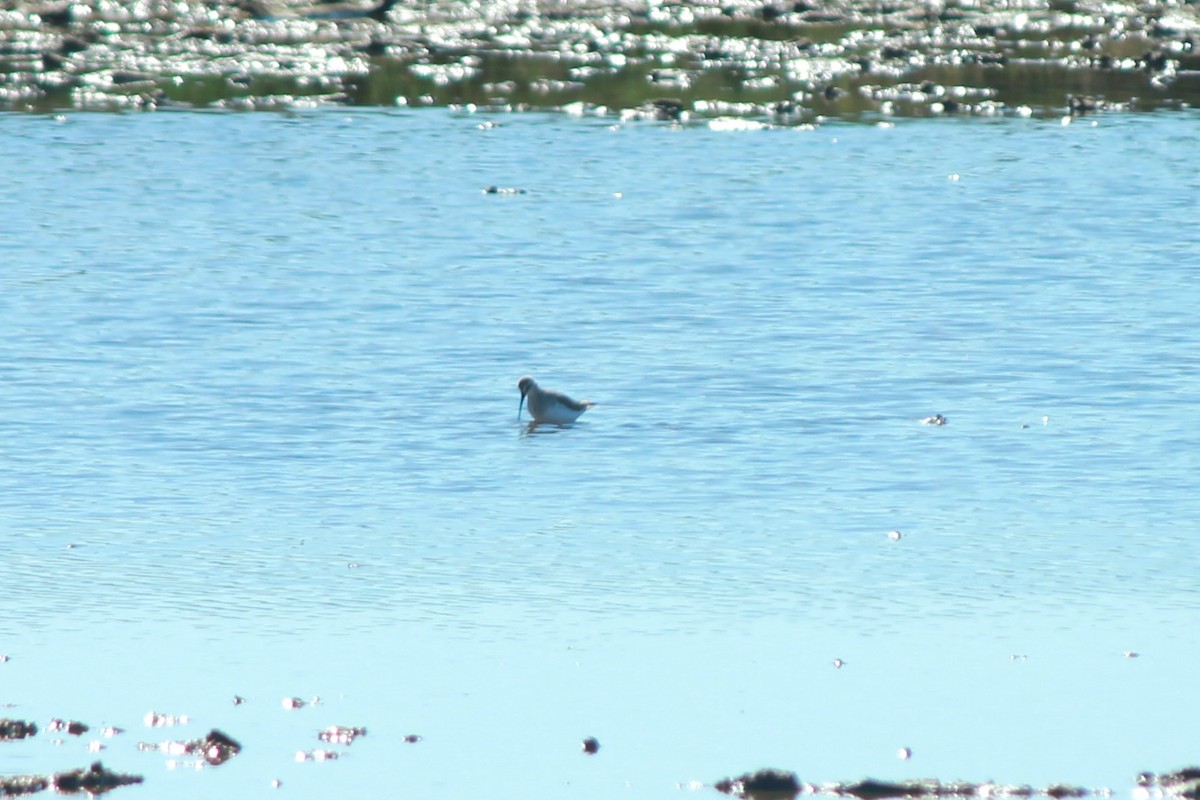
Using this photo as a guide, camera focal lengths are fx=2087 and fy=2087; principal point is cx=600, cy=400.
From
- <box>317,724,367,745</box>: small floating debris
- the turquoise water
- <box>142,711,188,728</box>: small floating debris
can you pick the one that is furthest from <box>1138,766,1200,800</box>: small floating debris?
<box>142,711,188,728</box>: small floating debris

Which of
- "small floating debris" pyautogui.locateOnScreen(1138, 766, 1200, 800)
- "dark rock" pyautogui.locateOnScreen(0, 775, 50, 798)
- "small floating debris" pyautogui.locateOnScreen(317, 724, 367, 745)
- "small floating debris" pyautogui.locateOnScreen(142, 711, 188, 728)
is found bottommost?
"small floating debris" pyautogui.locateOnScreen(1138, 766, 1200, 800)

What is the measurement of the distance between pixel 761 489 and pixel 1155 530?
2370 mm

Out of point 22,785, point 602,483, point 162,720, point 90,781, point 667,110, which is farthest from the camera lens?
point 667,110

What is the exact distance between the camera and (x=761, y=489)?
41.5ft

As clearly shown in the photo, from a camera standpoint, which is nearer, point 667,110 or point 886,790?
point 886,790

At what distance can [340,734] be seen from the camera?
327 inches

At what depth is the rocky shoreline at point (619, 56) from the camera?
35.1m

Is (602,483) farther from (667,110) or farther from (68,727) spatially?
(667,110)

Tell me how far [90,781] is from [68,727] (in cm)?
64

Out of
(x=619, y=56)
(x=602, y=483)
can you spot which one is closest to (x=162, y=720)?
(x=602, y=483)

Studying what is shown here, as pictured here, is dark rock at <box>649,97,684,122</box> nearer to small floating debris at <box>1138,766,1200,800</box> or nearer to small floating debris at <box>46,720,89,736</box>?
small floating debris at <box>46,720,89,736</box>

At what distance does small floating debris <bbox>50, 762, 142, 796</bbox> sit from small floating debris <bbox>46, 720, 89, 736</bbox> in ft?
1.68

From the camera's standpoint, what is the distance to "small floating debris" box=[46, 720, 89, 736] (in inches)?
325

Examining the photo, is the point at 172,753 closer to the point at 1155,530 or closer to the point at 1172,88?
the point at 1155,530
